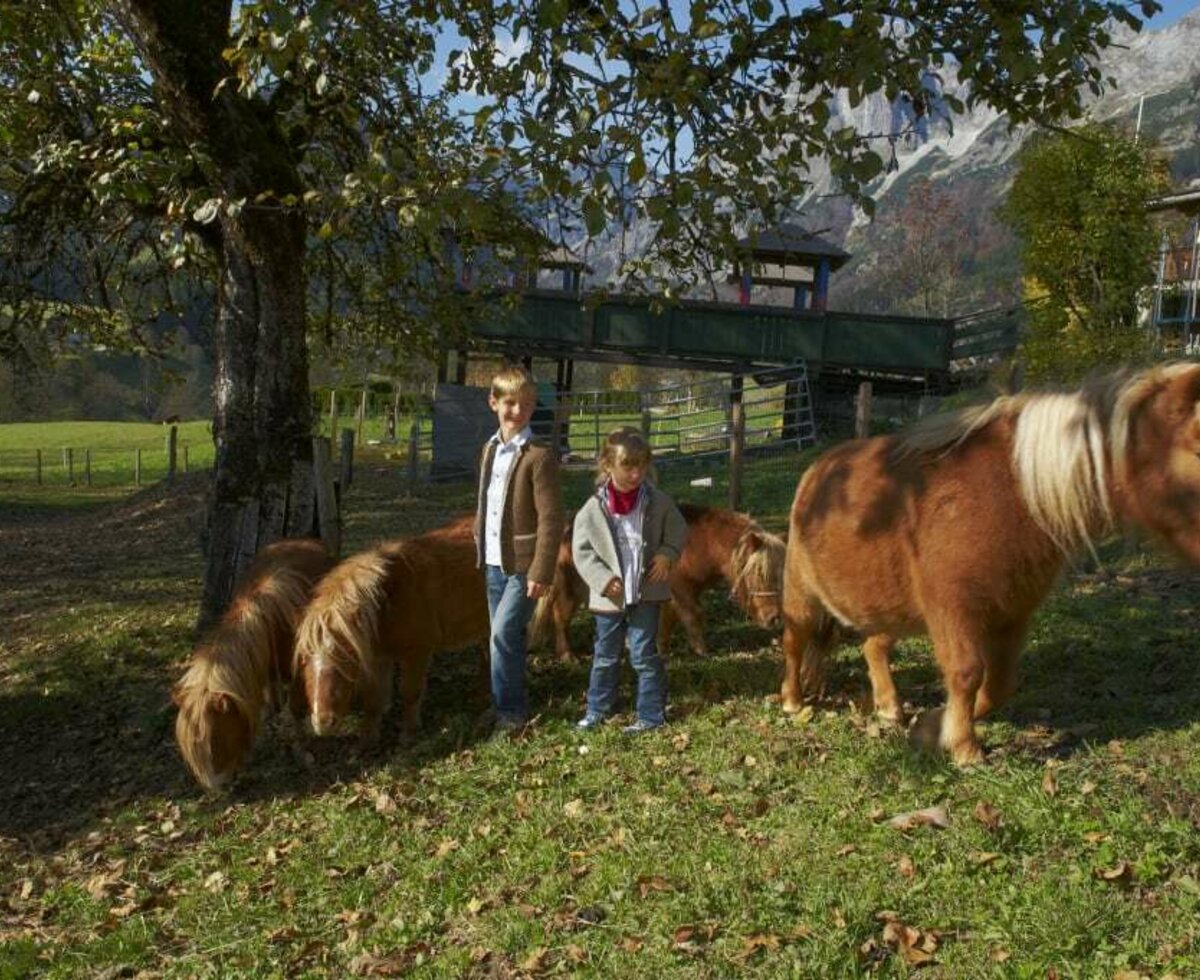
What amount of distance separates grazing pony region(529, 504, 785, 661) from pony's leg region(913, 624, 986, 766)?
10.3 feet

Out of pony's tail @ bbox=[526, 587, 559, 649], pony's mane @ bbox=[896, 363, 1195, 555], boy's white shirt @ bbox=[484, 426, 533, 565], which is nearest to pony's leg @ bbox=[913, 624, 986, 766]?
pony's mane @ bbox=[896, 363, 1195, 555]

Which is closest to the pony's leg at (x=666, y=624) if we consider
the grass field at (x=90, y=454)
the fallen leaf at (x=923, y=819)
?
the fallen leaf at (x=923, y=819)

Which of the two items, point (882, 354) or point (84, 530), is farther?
point (882, 354)

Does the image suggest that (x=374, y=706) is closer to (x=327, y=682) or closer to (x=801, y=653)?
(x=327, y=682)

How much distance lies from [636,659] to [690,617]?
2.09m

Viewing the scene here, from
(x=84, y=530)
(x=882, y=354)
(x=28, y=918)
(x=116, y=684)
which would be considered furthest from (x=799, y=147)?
(x=882, y=354)

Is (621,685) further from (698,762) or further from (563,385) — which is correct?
(563,385)

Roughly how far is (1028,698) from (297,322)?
646 centimetres

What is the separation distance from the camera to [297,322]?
8281mm

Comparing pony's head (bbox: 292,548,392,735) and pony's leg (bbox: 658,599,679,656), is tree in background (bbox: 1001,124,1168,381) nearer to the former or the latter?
pony's leg (bbox: 658,599,679,656)

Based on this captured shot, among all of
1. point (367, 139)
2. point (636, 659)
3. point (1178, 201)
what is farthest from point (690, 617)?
point (1178, 201)

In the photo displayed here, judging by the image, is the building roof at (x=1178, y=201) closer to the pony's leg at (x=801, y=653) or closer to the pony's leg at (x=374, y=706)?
the pony's leg at (x=801, y=653)

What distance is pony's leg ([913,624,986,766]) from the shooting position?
15.3 ft

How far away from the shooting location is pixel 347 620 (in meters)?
6.28
